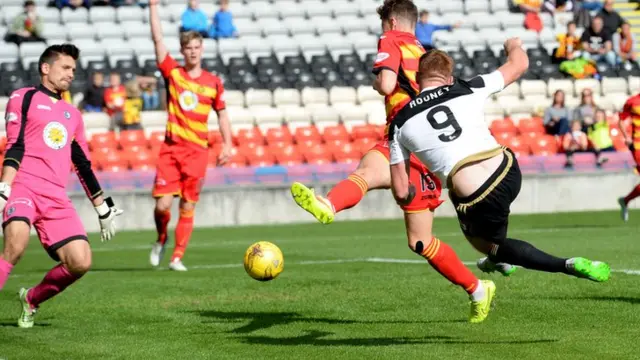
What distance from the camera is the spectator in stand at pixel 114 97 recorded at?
78.0ft

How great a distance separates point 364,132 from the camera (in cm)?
2477

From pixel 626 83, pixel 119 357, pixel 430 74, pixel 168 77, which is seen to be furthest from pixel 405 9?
pixel 626 83

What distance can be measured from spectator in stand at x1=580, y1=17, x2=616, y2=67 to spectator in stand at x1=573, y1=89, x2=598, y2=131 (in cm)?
401

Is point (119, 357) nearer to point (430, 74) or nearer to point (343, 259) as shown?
point (430, 74)

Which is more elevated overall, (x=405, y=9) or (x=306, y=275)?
(x=405, y=9)

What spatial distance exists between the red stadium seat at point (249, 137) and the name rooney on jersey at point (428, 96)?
1643cm

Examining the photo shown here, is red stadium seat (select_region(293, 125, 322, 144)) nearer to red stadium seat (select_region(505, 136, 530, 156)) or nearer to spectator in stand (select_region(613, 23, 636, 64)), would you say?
red stadium seat (select_region(505, 136, 530, 156))

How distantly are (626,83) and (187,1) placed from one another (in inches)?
442

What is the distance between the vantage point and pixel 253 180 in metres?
22.6

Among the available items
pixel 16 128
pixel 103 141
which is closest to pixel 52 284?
pixel 16 128

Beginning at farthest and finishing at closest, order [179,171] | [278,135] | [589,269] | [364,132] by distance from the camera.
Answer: [364,132] → [278,135] → [179,171] → [589,269]

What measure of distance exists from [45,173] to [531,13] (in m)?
24.0

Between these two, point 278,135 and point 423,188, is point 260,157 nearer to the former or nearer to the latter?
point 278,135

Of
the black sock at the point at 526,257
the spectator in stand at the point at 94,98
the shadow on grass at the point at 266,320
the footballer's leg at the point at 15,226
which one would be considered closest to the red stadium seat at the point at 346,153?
the spectator in stand at the point at 94,98
